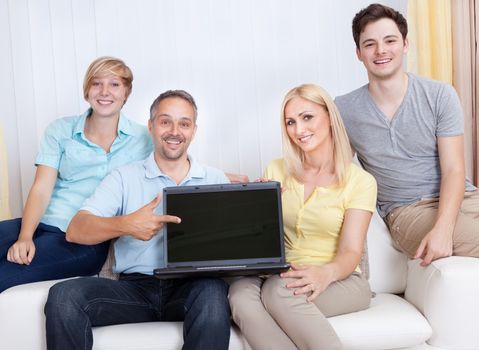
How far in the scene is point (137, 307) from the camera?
69.1 inches

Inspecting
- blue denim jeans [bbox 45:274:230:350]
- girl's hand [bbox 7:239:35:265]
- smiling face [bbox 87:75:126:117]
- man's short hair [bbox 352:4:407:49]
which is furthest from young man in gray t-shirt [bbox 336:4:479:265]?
girl's hand [bbox 7:239:35:265]

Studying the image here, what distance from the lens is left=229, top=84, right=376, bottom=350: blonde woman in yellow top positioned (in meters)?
1.59

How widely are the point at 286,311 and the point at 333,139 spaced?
0.60 m

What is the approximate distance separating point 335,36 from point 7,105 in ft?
5.59

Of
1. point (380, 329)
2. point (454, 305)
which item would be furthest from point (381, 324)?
point (454, 305)

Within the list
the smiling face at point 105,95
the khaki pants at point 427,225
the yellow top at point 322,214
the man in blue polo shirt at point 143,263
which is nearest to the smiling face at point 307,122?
the yellow top at point 322,214

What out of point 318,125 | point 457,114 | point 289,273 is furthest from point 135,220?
point 457,114

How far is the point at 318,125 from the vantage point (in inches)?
73.8

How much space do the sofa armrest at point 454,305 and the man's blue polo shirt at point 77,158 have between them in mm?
1066

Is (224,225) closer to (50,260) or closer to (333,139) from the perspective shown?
(333,139)

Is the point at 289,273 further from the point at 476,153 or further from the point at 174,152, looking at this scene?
the point at 476,153

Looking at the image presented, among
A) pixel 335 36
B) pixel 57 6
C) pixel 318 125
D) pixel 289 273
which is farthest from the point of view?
pixel 335 36

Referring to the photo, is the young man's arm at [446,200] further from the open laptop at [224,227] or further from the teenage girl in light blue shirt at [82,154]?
the teenage girl in light blue shirt at [82,154]

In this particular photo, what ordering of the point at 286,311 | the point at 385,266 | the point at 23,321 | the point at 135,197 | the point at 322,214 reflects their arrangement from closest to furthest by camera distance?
the point at 286,311 < the point at 23,321 < the point at 322,214 < the point at 135,197 < the point at 385,266
